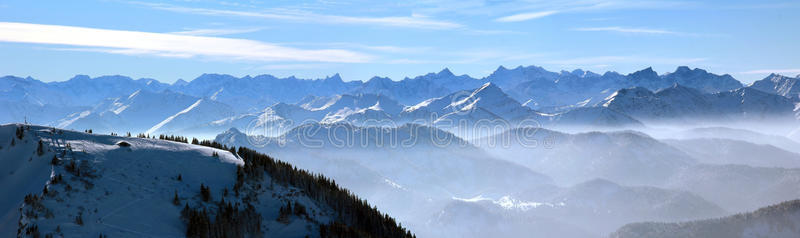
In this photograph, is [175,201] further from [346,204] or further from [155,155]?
[346,204]

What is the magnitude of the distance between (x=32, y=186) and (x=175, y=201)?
4.37 m

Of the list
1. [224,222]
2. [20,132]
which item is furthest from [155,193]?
[20,132]

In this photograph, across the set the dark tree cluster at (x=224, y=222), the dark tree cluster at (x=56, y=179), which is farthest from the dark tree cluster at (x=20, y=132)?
the dark tree cluster at (x=224, y=222)

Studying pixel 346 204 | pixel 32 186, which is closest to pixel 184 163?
pixel 32 186

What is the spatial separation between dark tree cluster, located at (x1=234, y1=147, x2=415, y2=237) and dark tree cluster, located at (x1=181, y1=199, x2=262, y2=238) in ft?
5.99

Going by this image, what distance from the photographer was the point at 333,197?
22.5m

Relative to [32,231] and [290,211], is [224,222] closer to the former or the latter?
[290,211]

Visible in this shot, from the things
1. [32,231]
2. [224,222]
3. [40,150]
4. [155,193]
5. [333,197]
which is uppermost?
[40,150]

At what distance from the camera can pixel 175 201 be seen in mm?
18797

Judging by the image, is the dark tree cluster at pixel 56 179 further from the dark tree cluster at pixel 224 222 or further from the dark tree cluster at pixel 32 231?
the dark tree cluster at pixel 224 222

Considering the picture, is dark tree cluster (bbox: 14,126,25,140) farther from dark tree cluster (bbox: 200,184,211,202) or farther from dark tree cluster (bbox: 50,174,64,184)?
dark tree cluster (bbox: 200,184,211,202)

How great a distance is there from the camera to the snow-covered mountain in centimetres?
1662

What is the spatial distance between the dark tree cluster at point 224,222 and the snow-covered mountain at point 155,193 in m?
0.03

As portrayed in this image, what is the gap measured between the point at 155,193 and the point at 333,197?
687 cm
